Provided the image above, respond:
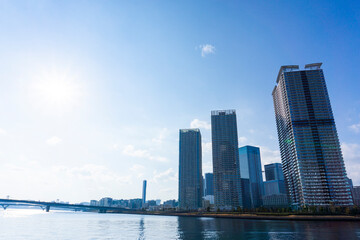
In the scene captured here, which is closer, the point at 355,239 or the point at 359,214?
the point at 355,239

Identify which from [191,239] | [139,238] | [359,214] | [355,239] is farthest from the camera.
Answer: [359,214]

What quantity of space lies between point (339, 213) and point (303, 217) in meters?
34.0

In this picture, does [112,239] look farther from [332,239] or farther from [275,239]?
[332,239]

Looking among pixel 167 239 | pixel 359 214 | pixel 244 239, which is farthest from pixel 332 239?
pixel 359 214

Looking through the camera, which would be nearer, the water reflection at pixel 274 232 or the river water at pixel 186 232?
the water reflection at pixel 274 232

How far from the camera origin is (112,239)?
7169 centimetres

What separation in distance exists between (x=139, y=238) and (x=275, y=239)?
43.1m

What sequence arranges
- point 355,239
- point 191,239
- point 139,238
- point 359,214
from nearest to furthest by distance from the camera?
1. point 355,239
2. point 191,239
3. point 139,238
4. point 359,214

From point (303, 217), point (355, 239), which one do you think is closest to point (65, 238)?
point (355, 239)

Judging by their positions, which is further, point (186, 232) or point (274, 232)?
point (186, 232)

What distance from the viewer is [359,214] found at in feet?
553

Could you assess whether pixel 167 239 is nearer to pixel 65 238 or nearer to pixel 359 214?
pixel 65 238

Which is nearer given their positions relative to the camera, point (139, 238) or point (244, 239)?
point (244, 239)

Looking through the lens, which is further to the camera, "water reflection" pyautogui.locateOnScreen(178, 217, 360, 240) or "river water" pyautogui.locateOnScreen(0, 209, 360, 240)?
"river water" pyautogui.locateOnScreen(0, 209, 360, 240)
